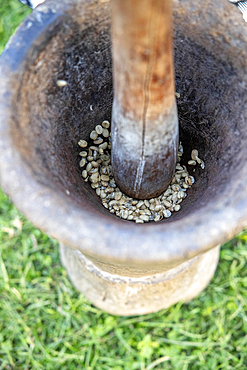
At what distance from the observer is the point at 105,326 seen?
2010 millimetres

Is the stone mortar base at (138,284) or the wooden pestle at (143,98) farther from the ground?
the wooden pestle at (143,98)

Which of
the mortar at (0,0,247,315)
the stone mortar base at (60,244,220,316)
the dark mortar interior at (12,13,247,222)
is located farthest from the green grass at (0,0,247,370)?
the dark mortar interior at (12,13,247,222)

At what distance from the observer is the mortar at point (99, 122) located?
0.95 metres

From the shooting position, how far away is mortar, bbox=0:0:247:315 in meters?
0.95

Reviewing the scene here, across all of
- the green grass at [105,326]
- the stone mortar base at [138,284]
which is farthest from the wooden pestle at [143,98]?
the green grass at [105,326]

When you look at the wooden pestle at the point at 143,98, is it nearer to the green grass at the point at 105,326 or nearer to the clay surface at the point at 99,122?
the clay surface at the point at 99,122

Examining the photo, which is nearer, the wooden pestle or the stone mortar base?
the wooden pestle

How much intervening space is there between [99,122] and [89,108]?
0.40 feet

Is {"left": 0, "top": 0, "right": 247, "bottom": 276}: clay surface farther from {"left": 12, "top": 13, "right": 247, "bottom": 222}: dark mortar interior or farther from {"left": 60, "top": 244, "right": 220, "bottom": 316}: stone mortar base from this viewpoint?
{"left": 60, "top": 244, "right": 220, "bottom": 316}: stone mortar base

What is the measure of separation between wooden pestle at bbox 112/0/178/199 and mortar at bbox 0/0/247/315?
0.17 meters

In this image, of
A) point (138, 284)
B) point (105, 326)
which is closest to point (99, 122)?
point (138, 284)

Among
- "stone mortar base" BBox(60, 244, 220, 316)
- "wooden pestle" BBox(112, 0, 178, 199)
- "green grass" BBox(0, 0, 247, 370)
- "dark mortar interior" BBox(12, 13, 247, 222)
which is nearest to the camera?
"wooden pestle" BBox(112, 0, 178, 199)

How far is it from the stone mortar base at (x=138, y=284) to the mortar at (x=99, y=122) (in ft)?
0.27

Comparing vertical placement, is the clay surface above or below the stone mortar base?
above
